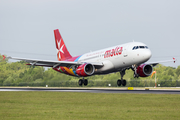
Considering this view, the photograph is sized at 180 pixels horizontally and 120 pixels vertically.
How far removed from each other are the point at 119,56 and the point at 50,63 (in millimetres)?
13560

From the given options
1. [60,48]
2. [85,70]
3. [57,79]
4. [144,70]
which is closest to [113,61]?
[85,70]

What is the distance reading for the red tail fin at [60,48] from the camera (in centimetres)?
5941

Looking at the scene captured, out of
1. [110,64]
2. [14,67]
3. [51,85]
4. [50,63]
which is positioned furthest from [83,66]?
[14,67]

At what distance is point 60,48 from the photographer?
200ft

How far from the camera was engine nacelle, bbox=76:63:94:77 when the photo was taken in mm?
44469

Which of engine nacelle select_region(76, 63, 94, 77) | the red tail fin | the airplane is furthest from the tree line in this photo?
engine nacelle select_region(76, 63, 94, 77)

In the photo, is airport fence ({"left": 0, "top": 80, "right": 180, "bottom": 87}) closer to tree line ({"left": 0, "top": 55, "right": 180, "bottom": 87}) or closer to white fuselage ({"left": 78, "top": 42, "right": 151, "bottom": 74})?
tree line ({"left": 0, "top": 55, "right": 180, "bottom": 87})

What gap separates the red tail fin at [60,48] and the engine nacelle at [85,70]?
12688 mm

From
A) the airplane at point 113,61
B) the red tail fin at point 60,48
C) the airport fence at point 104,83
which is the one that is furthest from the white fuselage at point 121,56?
the airport fence at point 104,83

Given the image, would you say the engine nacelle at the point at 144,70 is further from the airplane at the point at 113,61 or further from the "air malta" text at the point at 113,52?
the "air malta" text at the point at 113,52

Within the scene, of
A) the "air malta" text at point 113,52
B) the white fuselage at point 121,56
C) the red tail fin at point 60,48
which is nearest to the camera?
the white fuselage at point 121,56

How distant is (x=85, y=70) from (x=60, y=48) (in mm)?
16331

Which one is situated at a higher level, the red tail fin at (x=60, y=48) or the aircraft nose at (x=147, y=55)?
the red tail fin at (x=60, y=48)

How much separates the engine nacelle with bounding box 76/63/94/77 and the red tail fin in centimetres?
1269
